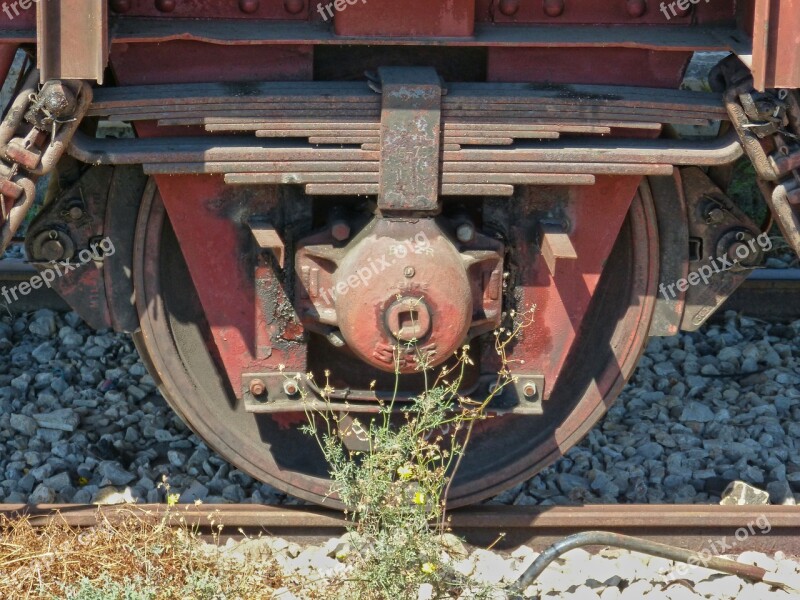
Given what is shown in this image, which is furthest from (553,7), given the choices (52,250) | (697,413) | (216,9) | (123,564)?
(697,413)

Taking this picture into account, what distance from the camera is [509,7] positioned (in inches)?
149

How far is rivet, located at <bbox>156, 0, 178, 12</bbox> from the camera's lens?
3674 mm

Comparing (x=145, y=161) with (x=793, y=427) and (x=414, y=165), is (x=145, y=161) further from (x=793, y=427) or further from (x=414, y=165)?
(x=793, y=427)

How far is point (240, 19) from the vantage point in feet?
12.2

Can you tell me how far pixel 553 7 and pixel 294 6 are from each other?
0.76 metres

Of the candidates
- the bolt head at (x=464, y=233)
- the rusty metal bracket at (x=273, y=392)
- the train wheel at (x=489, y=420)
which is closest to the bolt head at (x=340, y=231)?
the bolt head at (x=464, y=233)

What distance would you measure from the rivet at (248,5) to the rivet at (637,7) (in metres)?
1.09

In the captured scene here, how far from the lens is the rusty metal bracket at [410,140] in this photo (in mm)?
3658

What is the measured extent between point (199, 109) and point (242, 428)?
48.8 inches

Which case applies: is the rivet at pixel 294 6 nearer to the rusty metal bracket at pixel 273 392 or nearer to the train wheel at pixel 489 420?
the train wheel at pixel 489 420

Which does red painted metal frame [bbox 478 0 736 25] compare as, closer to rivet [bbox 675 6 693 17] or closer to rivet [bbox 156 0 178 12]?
rivet [bbox 675 6 693 17]

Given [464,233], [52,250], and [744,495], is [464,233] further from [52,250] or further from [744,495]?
[744,495]

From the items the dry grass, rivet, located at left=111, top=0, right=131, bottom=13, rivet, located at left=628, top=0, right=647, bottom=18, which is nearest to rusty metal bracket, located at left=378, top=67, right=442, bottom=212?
rivet, located at left=628, top=0, right=647, bottom=18

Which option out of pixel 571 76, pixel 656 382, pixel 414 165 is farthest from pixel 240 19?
pixel 656 382
